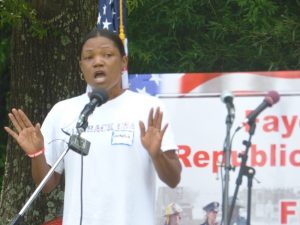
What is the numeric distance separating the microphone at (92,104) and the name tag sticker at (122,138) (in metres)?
0.17

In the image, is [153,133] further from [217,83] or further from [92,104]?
[217,83]

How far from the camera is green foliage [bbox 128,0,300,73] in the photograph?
8.24 meters

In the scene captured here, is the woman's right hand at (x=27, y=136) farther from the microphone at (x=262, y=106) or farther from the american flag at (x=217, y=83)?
the american flag at (x=217, y=83)

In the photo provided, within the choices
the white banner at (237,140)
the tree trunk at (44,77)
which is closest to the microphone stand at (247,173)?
the white banner at (237,140)

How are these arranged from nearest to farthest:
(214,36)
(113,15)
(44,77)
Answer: (113,15)
(44,77)
(214,36)

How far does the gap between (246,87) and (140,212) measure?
121 centimetres

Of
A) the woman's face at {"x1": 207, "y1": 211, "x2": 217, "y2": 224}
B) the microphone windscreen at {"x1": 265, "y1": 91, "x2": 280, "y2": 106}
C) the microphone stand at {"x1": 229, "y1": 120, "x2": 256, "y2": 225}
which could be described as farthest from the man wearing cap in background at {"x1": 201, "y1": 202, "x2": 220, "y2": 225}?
the microphone windscreen at {"x1": 265, "y1": 91, "x2": 280, "y2": 106}

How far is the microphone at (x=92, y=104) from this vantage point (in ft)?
11.2

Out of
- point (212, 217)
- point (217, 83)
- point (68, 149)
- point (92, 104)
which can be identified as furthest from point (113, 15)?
point (68, 149)

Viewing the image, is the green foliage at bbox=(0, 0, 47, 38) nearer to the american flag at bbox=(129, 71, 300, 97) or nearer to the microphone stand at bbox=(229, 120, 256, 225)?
the american flag at bbox=(129, 71, 300, 97)

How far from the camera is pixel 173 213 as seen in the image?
4.61 meters

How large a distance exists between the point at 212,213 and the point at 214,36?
436 cm

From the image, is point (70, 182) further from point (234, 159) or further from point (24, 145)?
point (234, 159)

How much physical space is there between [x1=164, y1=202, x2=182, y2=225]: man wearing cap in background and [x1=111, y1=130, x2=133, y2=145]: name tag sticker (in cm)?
107
